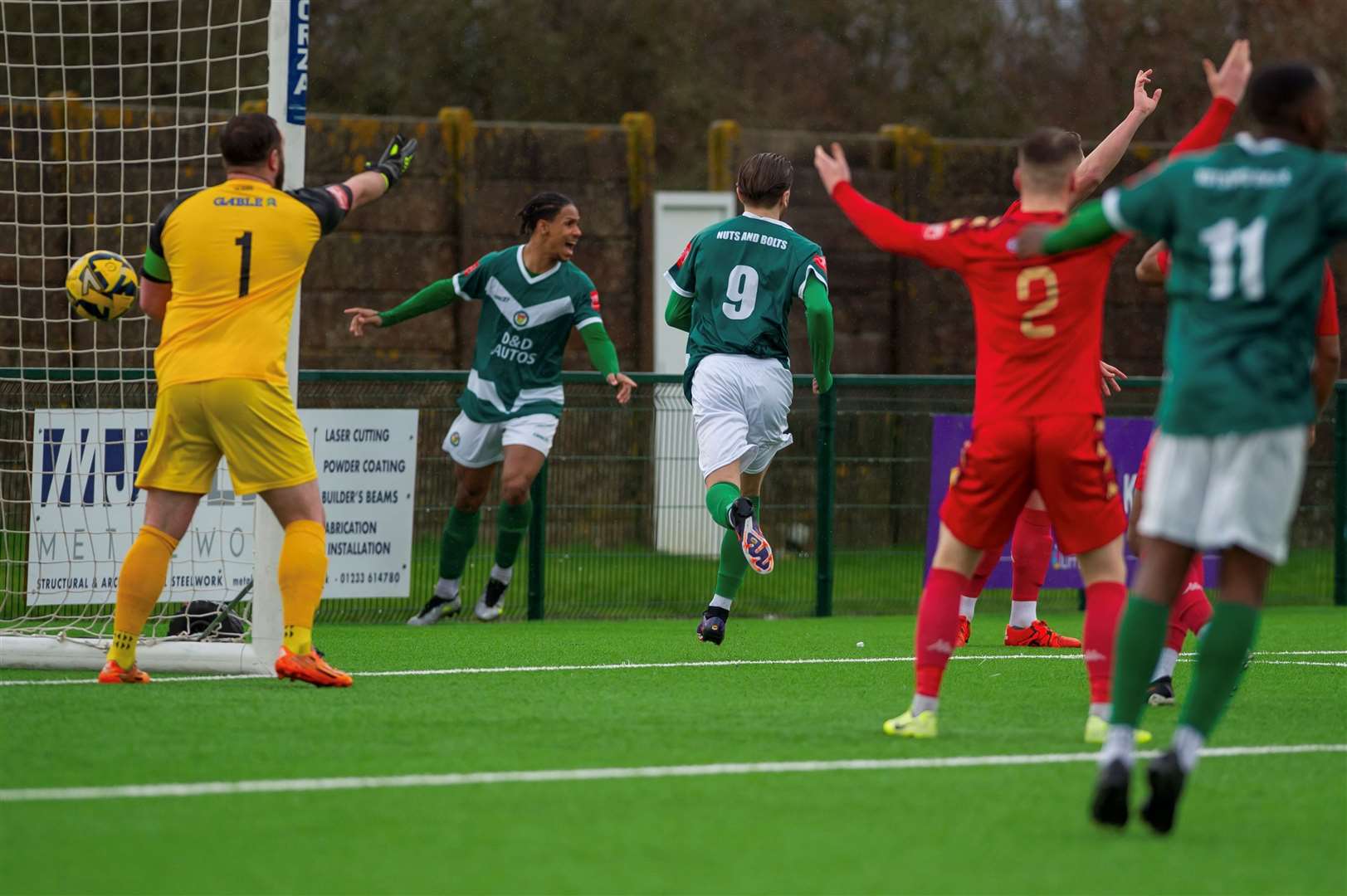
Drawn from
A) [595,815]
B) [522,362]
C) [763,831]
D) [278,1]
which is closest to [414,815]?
[595,815]

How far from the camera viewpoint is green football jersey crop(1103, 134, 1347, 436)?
14.8 ft

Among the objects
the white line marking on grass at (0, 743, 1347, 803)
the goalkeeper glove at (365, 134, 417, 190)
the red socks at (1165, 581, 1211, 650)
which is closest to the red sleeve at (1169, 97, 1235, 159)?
the white line marking on grass at (0, 743, 1347, 803)

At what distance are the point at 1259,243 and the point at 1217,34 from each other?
23317mm

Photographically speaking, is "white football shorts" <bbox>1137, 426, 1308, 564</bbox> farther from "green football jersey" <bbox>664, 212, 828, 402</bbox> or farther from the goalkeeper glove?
"green football jersey" <bbox>664, 212, 828, 402</bbox>

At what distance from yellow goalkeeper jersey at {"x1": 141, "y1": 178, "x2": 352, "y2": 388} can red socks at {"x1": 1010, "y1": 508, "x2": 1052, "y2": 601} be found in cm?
432

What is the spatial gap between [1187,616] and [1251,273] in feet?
9.93

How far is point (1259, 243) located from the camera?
14.8ft

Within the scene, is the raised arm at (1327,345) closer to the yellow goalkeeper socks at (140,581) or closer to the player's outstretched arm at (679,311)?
the player's outstretched arm at (679,311)

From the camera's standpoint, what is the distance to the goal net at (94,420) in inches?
307

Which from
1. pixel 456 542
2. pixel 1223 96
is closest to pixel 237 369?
pixel 1223 96

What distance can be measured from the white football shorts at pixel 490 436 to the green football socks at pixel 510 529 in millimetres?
339

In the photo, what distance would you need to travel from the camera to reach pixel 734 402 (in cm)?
902

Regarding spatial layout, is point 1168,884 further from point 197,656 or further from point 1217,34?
point 1217,34

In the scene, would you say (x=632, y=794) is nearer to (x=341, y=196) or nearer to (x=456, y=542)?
(x=341, y=196)
